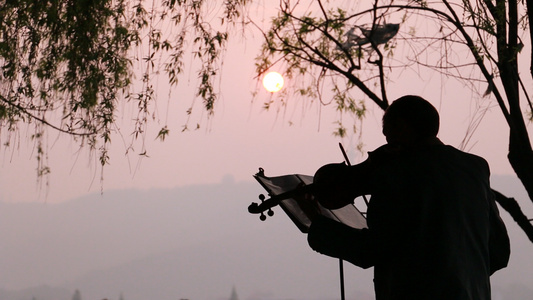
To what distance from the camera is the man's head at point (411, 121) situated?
165cm

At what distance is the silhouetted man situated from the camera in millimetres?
1552

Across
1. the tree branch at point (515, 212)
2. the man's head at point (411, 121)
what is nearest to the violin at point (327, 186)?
the man's head at point (411, 121)

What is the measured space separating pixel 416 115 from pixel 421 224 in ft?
0.85

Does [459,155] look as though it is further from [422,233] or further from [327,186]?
[327,186]

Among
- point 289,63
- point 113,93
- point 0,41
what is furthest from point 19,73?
point 289,63

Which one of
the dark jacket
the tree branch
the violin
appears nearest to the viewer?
the dark jacket

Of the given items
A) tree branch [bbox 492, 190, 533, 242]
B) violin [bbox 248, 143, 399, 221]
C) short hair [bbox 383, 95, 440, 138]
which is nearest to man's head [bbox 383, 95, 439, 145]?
short hair [bbox 383, 95, 440, 138]

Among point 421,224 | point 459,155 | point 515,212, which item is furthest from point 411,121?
point 515,212

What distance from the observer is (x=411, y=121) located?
65.0 inches

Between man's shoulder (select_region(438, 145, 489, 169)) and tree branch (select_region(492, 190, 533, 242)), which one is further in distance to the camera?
tree branch (select_region(492, 190, 533, 242))

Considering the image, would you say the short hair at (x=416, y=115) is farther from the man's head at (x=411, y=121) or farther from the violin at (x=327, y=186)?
the violin at (x=327, y=186)

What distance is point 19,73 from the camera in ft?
14.6

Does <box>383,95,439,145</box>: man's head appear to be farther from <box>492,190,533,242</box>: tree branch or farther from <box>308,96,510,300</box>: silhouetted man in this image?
<box>492,190,533,242</box>: tree branch

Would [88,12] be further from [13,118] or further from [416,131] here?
[416,131]
